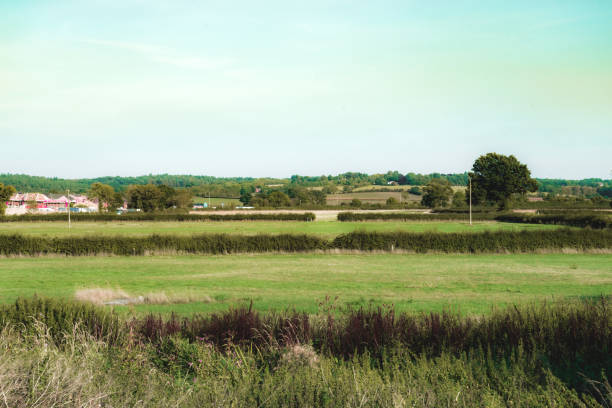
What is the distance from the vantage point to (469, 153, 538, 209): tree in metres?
107

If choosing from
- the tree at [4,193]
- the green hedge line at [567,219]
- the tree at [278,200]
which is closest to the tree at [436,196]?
the tree at [278,200]

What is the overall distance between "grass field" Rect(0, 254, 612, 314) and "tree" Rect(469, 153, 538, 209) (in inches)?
2985

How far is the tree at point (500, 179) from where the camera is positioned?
352ft

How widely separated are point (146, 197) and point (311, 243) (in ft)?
323

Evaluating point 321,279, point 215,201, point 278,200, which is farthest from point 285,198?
point 321,279

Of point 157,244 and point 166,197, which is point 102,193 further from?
point 157,244

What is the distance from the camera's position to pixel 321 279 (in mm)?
25141

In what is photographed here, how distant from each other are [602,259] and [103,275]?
2653 cm

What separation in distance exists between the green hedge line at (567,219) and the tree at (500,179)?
2822cm

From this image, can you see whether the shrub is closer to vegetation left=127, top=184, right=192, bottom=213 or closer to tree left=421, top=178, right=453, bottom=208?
tree left=421, top=178, right=453, bottom=208

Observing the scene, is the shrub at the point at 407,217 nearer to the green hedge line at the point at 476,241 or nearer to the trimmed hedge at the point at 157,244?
the green hedge line at the point at 476,241

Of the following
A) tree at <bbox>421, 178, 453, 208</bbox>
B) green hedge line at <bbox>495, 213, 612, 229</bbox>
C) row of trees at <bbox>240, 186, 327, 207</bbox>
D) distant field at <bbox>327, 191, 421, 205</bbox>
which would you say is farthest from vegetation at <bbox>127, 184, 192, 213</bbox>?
green hedge line at <bbox>495, 213, 612, 229</bbox>

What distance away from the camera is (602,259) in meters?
32.2

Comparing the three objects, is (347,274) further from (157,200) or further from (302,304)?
(157,200)
